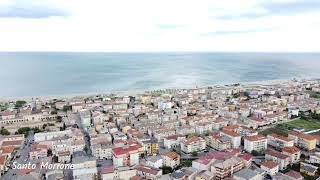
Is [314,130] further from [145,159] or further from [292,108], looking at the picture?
[145,159]

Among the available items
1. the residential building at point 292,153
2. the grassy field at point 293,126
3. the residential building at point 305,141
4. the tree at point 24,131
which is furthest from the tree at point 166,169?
the tree at point 24,131

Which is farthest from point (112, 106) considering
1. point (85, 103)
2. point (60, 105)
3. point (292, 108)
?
point (292, 108)

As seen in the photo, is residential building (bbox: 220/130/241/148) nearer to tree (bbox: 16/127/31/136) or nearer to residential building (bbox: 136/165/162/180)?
residential building (bbox: 136/165/162/180)

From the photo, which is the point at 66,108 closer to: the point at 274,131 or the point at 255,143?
the point at 255,143

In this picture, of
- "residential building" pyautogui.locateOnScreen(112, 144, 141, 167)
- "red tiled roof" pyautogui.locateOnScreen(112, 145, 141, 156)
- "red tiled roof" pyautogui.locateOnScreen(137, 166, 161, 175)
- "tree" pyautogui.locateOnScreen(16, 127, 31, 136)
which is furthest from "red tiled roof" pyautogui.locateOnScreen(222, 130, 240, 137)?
"tree" pyautogui.locateOnScreen(16, 127, 31, 136)

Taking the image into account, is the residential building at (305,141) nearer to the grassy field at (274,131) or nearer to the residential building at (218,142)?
the grassy field at (274,131)

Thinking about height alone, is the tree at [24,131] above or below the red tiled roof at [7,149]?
below

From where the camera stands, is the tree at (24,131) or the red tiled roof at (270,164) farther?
the tree at (24,131)
